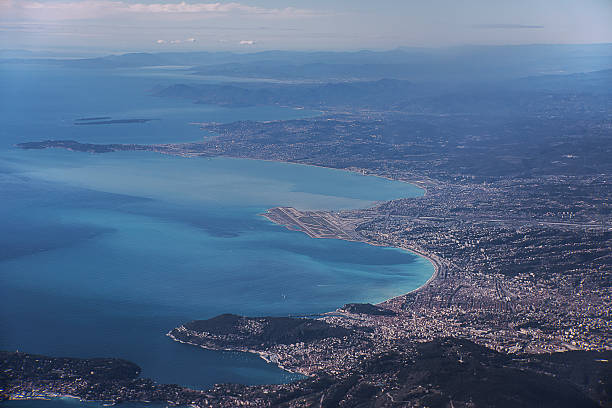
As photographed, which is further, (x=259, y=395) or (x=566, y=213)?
(x=566, y=213)

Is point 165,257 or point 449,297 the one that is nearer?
point 449,297

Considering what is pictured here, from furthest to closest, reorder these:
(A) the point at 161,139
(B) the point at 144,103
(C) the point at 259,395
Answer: (B) the point at 144,103
(A) the point at 161,139
(C) the point at 259,395

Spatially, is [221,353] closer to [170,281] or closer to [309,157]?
[170,281]

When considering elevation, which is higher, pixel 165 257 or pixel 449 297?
pixel 165 257

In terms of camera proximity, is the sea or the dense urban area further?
the sea

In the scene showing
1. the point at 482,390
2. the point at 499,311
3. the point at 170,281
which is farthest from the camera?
the point at 170,281

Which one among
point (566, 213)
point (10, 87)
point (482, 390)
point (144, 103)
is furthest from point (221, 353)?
point (10, 87)

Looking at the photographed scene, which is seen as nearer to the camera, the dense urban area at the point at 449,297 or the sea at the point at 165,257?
the dense urban area at the point at 449,297

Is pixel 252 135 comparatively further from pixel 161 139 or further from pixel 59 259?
pixel 59 259
